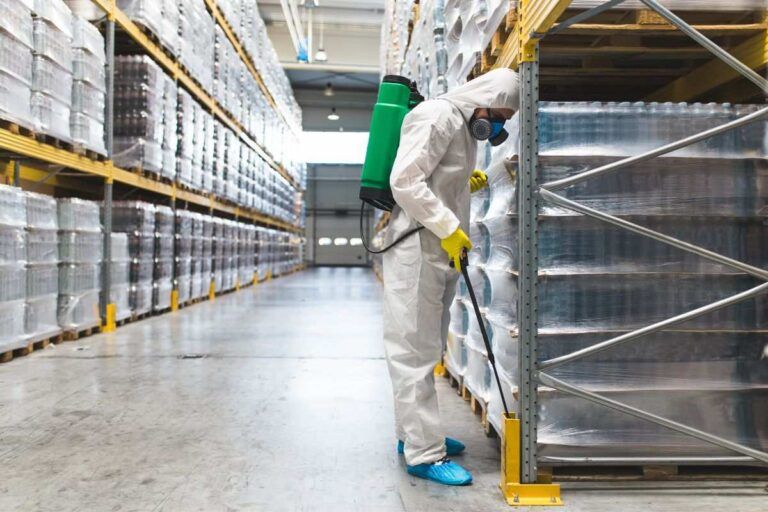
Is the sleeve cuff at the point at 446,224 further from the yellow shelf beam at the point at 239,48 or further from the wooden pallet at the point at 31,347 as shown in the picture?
the yellow shelf beam at the point at 239,48

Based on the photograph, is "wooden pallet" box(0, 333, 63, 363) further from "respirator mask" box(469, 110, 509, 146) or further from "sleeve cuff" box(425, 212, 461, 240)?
"respirator mask" box(469, 110, 509, 146)

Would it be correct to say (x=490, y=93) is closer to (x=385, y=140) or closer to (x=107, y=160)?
(x=385, y=140)

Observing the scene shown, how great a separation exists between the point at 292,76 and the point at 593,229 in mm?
22600

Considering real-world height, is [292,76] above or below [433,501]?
above

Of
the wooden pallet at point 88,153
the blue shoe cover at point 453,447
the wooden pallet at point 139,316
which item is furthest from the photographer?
the wooden pallet at point 139,316

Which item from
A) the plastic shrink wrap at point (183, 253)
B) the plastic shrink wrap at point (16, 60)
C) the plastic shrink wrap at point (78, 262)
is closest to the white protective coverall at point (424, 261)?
the plastic shrink wrap at point (16, 60)

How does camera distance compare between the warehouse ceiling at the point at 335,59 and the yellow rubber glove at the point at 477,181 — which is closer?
the yellow rubber glove at the point at 477,181

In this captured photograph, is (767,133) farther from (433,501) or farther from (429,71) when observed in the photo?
(429,71)

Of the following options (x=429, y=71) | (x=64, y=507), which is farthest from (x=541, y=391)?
(x=429, y=71)

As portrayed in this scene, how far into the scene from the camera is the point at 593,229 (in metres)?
2.61

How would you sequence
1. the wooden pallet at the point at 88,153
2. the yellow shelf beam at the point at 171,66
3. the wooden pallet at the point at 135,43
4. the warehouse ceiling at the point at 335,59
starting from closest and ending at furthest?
Answer: the wooden pallet at the point at 88,153
the yellow shelf beam at the point at 171,66
the wooden pallet at the point at 135,43
the warehouse ceiling at the point at 335,59

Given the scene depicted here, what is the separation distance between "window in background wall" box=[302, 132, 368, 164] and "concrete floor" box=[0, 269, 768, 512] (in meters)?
22.1

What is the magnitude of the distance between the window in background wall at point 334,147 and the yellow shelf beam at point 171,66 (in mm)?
13631

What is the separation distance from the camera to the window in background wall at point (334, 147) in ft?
89.5
